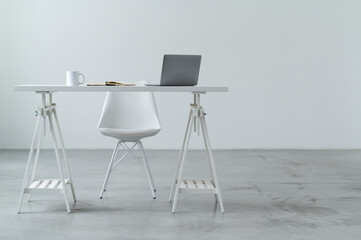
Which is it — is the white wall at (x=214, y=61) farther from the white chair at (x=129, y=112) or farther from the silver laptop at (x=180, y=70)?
the silver laptop at (x=180, y=70)

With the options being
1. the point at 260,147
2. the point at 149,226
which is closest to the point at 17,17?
the point at 260,147

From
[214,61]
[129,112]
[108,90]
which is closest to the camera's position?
[108,90]

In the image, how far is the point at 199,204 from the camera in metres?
3.07

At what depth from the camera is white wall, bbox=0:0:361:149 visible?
5438mm

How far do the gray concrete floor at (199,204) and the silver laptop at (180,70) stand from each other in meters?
0.83

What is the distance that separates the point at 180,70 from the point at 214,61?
110 inches

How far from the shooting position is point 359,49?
5.56 meters

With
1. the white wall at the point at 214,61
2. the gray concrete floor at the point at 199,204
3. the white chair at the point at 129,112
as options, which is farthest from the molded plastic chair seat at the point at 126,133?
the white wall at the point at 214,61

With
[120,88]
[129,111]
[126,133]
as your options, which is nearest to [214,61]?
[129,111]

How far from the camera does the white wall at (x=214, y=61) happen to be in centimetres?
544

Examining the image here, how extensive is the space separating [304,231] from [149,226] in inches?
34.2

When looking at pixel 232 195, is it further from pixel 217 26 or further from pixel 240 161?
pixel 217 26

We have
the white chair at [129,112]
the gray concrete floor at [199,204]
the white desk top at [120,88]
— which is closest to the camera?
the gray concrete floor at [199,204]

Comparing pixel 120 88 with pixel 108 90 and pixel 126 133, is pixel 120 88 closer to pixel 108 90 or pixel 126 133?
pixel 108 90
